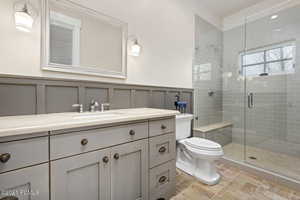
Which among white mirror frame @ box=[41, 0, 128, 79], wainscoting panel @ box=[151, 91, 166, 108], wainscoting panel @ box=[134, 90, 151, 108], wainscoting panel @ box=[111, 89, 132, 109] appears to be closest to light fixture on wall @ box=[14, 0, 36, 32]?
white mirror frame @ box=[41, 0, 128, 79]

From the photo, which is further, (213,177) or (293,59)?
(293,59)

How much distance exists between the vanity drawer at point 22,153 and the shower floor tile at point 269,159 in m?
2.49

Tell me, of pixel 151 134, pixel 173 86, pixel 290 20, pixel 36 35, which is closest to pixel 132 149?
pixel 151 134

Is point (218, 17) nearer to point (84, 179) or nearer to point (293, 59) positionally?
point (293, 59)

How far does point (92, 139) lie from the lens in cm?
88

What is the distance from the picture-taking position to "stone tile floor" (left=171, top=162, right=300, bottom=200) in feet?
4.72

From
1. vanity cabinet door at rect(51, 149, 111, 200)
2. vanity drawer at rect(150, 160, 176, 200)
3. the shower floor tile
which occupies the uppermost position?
vanity cabinet door at rect(51, 149, 111, 200)

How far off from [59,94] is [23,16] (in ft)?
2.05

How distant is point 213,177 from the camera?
1688mm

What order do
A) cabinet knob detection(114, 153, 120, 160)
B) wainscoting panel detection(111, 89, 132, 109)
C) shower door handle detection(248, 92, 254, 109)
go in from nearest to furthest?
1. cabinet knob detection(114, 153, 120, 160)
2. wainscoting panel detection(111, 89, 132, 109)
3. shower door handle detection(248, 92, 254, 109)

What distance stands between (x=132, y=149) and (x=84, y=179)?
0.36 meters

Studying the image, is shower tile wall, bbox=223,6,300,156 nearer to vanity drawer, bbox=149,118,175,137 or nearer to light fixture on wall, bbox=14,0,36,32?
vanity drawer, bbox=149,118,175,137

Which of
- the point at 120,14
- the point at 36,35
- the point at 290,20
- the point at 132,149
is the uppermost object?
the point at 290,20

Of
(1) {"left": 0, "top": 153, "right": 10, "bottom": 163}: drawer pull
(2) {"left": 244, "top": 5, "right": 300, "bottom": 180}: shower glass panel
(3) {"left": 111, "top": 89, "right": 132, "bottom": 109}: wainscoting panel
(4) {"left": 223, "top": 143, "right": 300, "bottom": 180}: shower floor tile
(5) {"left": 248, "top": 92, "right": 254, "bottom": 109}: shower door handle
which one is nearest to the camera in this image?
(1) {"left": 0, "top": 153, "right": 10, "bottom": 163}: drawer pull
